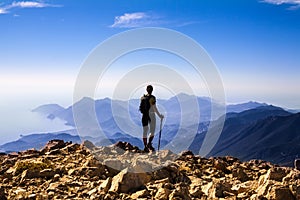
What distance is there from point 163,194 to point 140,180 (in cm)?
172

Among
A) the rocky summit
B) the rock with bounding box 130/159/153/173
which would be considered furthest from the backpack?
the rock with bounding box 130/159/153/173

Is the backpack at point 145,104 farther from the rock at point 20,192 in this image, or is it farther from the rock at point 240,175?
the rock at point 20,192

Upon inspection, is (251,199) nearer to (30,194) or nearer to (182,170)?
(182,170)

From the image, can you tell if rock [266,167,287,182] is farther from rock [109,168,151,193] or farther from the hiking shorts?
the hiking shorts

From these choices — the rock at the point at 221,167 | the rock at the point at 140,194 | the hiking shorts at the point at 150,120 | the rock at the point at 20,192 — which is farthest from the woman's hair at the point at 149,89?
the rock at the point at 20,192

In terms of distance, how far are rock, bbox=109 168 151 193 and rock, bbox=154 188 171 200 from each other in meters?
1.20

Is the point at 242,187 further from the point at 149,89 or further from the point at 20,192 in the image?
the point at 149,89

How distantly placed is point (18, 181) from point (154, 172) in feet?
18.1

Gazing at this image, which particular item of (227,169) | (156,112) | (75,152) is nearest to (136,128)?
(156,112)

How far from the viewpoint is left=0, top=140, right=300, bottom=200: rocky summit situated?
38.9ft

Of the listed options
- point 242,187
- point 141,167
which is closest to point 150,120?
point 141,167

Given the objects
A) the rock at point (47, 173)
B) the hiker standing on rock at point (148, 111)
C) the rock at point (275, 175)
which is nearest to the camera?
the rock at point (275, 175)

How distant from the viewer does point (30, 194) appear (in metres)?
12.4

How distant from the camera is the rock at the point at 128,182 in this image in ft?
40.8
